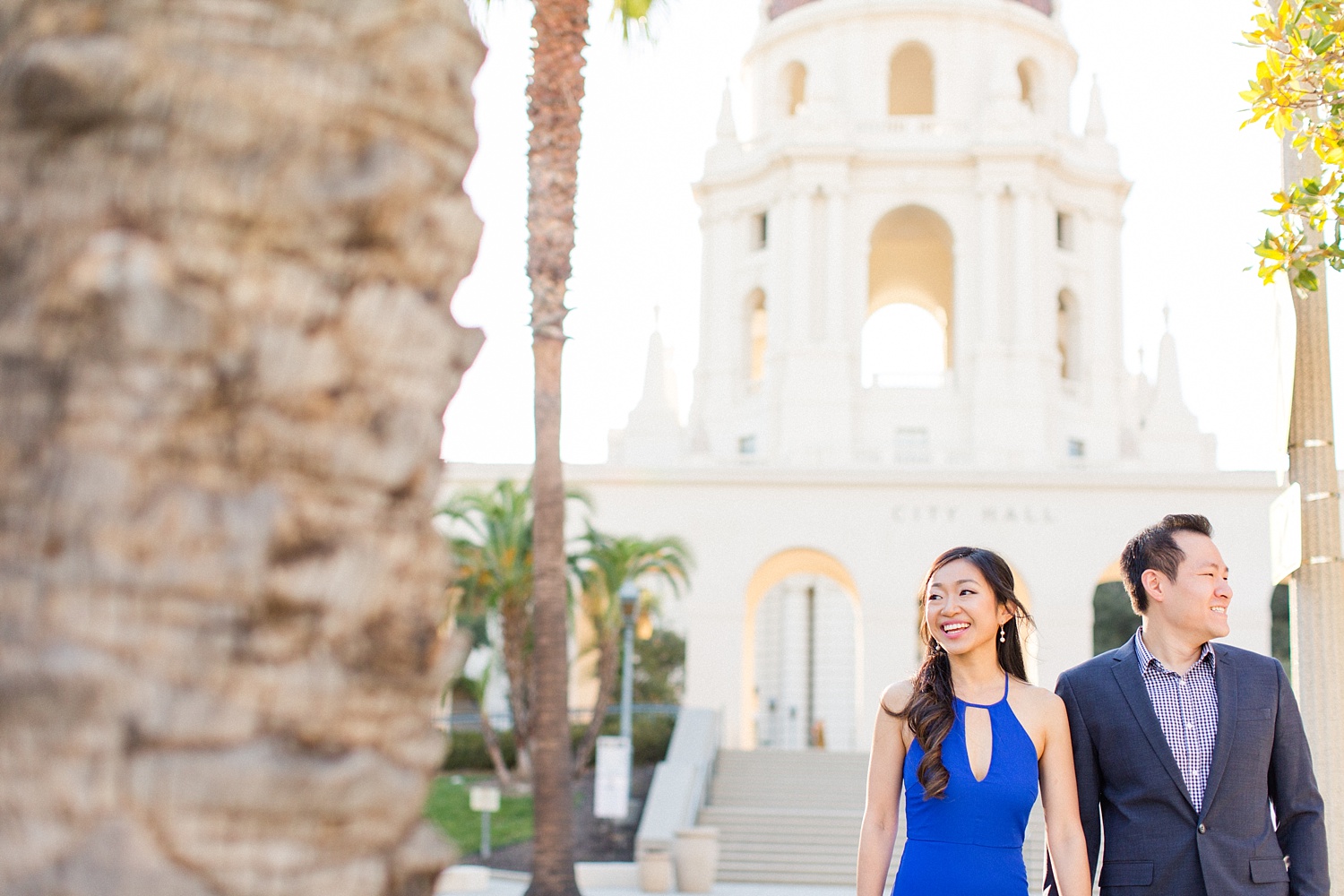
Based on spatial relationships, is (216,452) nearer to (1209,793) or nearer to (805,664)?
(1209,793)

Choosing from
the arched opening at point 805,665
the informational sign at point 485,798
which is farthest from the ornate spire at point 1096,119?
the informational sign at point 485,798

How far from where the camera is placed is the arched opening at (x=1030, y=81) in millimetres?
41156

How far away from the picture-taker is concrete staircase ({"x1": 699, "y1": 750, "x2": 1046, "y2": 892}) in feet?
63.0

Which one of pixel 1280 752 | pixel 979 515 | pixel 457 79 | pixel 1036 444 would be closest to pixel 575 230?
pixel 1280 752

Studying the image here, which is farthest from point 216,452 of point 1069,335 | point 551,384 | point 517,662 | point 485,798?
point 1069,335

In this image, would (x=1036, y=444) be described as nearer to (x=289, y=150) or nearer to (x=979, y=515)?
(x=979, y=515)

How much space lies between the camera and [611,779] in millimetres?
18312

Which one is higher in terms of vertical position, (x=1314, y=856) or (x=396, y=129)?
(x=396, y=129)

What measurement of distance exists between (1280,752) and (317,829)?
351 cm

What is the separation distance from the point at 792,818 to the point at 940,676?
16.8m

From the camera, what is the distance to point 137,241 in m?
1.98

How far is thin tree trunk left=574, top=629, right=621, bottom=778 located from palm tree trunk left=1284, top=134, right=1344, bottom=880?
17.0 m

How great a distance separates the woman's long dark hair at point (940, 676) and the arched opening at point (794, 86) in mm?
37840

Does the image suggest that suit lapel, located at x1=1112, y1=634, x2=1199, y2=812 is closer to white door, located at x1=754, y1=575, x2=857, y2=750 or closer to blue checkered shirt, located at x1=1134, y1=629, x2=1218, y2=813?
blue checkered shirt, located at x1=1134, y1=629, x2=1218, y2=813
